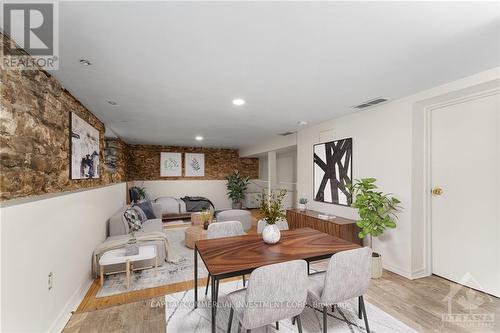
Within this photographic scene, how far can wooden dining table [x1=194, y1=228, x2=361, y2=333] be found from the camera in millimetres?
1517

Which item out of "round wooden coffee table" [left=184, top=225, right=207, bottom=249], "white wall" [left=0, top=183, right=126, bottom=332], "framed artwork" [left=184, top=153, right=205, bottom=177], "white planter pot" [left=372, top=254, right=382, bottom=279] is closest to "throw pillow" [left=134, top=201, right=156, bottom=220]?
"round wooden coffee table" [left=184, top=225, right=207, bottom=249]

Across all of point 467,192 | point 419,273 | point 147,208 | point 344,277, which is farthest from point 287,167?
point 344,277

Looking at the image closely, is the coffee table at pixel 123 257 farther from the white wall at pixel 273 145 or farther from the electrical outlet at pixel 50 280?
the white wall at pixel 273 145

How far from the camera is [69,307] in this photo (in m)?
2.12

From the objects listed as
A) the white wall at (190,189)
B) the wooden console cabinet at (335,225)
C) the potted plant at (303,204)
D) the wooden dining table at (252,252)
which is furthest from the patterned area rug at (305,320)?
the white wall at (190,189)

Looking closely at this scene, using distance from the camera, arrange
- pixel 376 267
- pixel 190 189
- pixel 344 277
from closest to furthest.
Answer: pixel 344 277 < pixel 376 267 < pixel 190 189

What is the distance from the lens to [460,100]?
2.56 m

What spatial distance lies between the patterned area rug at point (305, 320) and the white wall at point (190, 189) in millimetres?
5462

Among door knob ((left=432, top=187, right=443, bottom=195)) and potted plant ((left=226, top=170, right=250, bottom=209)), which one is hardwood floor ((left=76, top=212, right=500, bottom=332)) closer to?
door knob ((left=432, top=187, right=443, bottom=195))

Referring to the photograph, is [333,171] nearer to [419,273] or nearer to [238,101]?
[419,273]

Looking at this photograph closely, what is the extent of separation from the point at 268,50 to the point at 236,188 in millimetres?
6369

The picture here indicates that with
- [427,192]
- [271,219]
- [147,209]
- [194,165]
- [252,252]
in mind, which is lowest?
[147,209]

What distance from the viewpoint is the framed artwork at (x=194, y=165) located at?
7.73 m

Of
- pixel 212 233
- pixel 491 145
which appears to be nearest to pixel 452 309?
pixel 491 145
